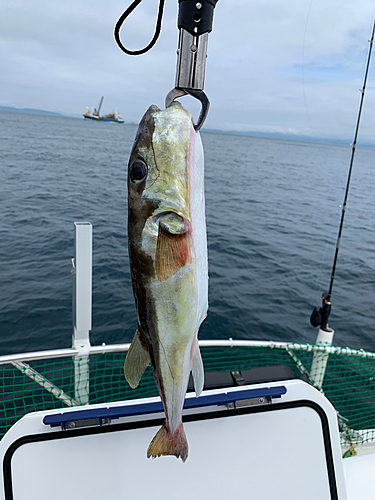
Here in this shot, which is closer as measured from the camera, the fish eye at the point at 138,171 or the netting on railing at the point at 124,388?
the fish eye at the point at 138,171

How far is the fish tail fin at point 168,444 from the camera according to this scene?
4.68 feet

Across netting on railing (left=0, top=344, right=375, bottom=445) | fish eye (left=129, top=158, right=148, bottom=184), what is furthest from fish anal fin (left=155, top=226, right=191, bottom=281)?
netting on railing (left=0, top=344, right=375, bottom=445)

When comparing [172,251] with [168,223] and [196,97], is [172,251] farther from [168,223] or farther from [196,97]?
[196,97]

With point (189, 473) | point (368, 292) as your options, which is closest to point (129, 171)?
point (189, 473)

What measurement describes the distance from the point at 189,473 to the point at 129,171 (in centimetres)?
183

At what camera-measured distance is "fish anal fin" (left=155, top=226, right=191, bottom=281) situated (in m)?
1.09

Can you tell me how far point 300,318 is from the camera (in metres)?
9.34

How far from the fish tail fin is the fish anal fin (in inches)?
27.0

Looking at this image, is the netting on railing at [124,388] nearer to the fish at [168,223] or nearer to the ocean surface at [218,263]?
the ocean surface at [218,263]

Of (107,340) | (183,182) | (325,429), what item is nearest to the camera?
(183,182)

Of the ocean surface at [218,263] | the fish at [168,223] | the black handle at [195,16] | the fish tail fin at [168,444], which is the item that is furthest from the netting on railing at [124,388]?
the black handle at [195,16]

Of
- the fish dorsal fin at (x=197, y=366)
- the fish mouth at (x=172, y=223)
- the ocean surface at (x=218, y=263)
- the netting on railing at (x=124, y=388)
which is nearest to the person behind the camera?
the fish mouth at (x=172, y=223)

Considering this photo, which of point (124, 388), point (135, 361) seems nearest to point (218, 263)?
→ point (124, 388)

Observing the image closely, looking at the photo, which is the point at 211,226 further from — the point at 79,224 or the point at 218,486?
the point at 218,486
